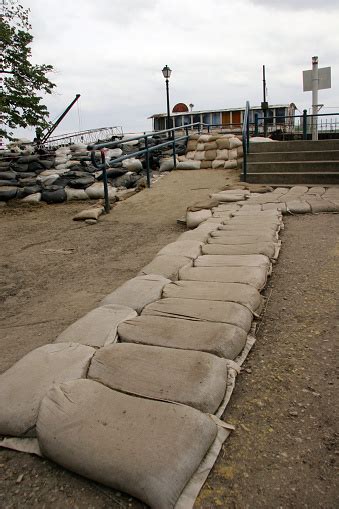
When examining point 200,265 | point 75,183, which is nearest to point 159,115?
point 75,183

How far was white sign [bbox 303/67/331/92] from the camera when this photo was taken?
10547 mm

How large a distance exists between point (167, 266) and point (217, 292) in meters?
0.65

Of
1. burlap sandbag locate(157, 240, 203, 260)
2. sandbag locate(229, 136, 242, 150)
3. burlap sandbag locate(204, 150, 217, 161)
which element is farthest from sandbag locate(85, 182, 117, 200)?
burlap sandbag locate(157, 240, 203, 260)

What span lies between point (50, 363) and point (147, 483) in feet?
2.25

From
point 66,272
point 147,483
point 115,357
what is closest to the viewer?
point 147,483

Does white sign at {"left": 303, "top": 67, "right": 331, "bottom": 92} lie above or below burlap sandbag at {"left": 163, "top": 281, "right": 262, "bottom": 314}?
above

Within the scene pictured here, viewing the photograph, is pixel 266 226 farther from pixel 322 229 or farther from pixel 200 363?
pixel 200 363

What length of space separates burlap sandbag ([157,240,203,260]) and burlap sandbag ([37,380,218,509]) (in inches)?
68.1

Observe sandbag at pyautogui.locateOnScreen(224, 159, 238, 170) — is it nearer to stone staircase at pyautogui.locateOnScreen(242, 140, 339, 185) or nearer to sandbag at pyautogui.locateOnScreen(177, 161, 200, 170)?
stone staircase at pyautogui.locateOnScreen(242, 140, 339, 185)

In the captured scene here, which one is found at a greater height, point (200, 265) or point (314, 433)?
point (200, 265)

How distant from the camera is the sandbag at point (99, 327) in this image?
70.9 inches

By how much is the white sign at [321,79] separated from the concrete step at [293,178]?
5.28 meters

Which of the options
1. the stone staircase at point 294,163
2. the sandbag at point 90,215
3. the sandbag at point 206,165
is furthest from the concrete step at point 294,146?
the sandbag at point 90,215

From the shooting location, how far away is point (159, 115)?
23438 mm
